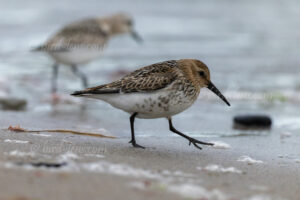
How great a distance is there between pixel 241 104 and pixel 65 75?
136 inches

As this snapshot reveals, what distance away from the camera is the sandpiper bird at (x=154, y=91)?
179 inches

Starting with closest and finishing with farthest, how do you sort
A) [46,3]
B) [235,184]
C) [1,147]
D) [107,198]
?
[107,198] → [235,184] → [1,147] → [46,3]

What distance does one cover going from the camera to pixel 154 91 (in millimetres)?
4551

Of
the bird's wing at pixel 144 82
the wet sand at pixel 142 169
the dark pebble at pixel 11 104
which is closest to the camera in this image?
the wet sand at pixel 142 169

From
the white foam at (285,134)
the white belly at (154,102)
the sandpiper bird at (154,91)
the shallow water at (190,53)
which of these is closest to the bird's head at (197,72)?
the sandpiper bird at (154,91)

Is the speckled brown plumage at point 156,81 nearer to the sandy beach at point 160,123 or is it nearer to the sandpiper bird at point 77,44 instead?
the sandy beach at point 160,123

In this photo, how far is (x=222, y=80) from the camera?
9273mm

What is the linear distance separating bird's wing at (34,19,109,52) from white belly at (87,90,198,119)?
3.89 meters

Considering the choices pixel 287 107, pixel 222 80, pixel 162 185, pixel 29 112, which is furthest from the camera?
pixel 222 80

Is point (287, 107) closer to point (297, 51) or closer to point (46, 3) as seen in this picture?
point (297, 51)

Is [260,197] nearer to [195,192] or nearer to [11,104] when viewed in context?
[195,192]

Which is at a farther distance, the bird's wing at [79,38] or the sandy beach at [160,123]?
the bird's wing at [79,38]

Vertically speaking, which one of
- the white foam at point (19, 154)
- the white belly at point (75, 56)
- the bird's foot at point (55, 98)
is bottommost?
the bird's foot at point (55, 98)

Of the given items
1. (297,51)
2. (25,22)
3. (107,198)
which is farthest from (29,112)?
(25,22)
